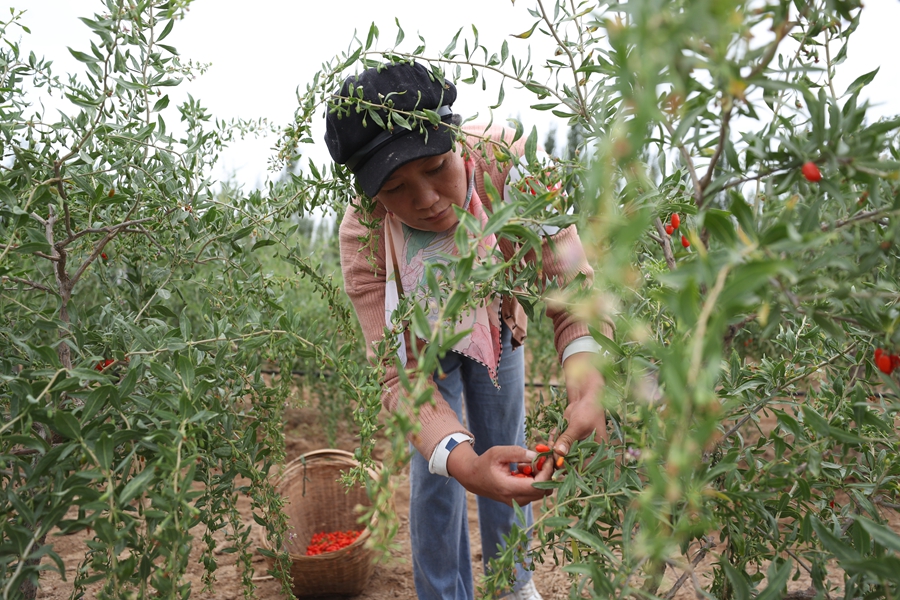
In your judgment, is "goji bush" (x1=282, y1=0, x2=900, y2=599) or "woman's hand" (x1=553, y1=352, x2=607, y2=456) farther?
"woman's hand" (x1=553, y1=352, x2=607, y2=456)

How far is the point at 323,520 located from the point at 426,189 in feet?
6.17

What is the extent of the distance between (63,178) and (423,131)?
711 millimetres

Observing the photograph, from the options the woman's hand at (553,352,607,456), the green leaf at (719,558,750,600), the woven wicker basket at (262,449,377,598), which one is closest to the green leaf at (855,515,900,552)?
the green leaf at (719,558,750,600)

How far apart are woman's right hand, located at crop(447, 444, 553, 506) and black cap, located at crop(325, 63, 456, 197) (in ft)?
2.08

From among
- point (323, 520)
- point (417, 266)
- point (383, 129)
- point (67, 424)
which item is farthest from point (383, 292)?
point (323, 520)

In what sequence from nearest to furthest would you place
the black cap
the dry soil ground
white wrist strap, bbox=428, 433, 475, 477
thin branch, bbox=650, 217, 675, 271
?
thin branch, bbox=650, 217, 675, 271
the black cap
white wrist strap, bbox=428, 433, 475, 477
the dry soil ground

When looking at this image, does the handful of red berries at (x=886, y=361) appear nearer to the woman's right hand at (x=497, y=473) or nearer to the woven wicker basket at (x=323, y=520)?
the woman's right hand at (x=497, y=473)

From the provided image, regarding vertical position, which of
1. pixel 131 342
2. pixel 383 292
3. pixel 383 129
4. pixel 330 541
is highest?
pixel 383 129

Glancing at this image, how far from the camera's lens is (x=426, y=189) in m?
1.43

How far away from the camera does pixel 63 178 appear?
1.19 meters

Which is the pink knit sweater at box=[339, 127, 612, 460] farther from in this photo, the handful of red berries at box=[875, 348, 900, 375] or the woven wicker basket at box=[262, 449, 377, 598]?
the handful of red berries at box=[875, 348, 900, 375]

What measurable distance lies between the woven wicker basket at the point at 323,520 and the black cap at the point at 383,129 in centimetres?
106

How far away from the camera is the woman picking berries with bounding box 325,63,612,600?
134 centimetres

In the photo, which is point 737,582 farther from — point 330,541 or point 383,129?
point 330,541
